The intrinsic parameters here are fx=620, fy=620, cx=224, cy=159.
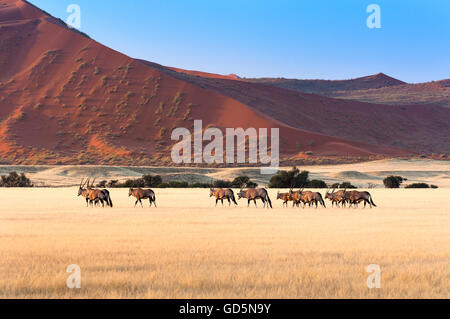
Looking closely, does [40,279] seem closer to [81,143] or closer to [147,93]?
[81,143]

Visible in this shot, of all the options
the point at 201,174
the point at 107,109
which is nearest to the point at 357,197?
the point at 201,174

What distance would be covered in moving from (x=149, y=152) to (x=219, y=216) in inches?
2978

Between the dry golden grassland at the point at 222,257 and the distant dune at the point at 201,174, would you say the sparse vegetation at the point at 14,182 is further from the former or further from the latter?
the dry golden grassland at the point at 222,257

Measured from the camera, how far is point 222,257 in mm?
12258

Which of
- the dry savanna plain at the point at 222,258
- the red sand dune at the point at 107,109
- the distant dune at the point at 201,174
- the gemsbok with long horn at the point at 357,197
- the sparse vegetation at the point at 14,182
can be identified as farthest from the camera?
the red sand dune at the point at 107,109

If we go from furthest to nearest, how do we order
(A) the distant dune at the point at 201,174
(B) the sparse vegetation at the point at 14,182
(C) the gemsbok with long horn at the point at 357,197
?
(A) the distant dune at the point at 201,174 < (B) the sparse vegetation at the point at 14,182 < (C) the gemsbok with long horn at the point at 357,197

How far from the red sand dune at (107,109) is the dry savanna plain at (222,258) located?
75036mm

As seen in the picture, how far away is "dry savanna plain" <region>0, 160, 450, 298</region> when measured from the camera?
8938 millimetres

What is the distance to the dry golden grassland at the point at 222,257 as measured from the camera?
895cm

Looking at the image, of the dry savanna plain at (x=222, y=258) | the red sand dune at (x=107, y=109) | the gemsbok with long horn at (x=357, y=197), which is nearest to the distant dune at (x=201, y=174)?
the red sand dune at (x=107, y=109)

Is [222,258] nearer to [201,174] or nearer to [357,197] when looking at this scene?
[357,197]

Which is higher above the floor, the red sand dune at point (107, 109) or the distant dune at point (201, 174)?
the red sand dune at point (107, 109)

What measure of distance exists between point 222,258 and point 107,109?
334 feet
